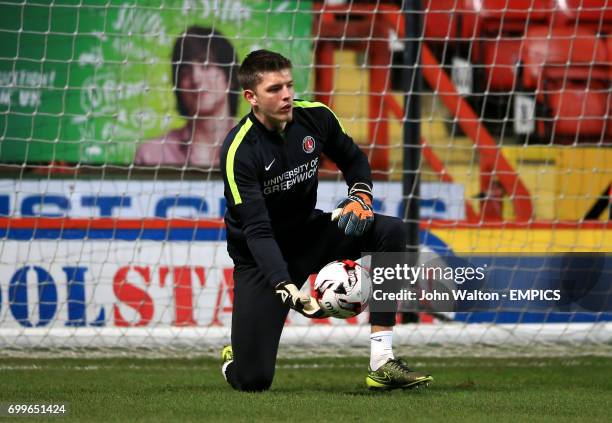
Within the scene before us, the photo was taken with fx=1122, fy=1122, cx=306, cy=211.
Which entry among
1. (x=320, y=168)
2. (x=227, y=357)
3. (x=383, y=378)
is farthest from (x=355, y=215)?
(x=320, y=168)

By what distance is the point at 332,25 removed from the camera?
8570 mm

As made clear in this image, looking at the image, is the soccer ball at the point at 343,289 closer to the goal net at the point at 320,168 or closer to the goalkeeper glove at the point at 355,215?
the goalkeeper glove at the point at 355,215

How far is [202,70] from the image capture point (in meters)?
8.41

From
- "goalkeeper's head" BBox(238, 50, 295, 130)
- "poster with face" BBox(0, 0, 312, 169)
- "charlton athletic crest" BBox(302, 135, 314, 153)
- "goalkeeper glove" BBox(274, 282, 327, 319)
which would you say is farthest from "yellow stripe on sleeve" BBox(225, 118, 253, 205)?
"poster with face" BBox(0, 0, 312, 169)

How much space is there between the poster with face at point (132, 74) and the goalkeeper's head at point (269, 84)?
300 centimetres

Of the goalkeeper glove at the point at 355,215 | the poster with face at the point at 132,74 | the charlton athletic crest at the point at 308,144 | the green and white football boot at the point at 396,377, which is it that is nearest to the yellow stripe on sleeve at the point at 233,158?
the charlton athletic crest at the point at 308,144

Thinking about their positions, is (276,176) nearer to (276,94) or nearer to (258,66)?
Answer: (276,94)

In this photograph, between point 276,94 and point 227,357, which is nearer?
point 276,94

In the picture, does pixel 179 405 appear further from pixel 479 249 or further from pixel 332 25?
pixel 332 25

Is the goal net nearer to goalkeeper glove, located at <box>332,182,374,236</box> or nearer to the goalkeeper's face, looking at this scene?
goalkeeper glove, located at <box>332,182,374,236</box>

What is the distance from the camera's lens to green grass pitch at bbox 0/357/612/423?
4570 mm

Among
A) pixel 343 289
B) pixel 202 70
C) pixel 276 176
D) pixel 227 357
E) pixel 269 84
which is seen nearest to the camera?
pixel 343 289

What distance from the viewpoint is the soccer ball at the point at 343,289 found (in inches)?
192

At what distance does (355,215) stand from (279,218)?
499 mm
